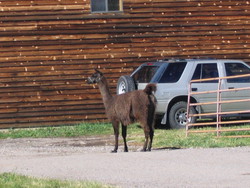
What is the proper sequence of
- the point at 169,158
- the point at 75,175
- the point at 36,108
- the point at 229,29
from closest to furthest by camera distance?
the point at 75,175
the point at 169,158
the point at 36,108
the point at 229,29

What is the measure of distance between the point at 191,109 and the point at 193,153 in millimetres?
6306

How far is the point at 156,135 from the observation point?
19.2 metres

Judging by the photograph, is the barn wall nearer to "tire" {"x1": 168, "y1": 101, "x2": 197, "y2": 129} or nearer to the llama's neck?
"tire" {"x1": 168, "y1": 101, "x2": 197, "y2": 129}

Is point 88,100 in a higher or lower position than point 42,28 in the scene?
lower

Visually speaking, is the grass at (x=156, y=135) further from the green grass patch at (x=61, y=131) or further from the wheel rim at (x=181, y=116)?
the wheel rim at (x=181, y=116)

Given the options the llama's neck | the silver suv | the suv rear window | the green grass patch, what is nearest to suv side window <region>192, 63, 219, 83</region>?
the silver suv

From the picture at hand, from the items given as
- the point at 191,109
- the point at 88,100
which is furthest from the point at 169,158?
the point at 88,100

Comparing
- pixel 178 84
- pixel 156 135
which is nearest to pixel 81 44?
pixel 178 84

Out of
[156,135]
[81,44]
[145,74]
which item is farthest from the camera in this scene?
[81,44]

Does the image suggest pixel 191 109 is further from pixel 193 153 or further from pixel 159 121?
pixel 193 153

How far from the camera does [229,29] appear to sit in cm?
2419

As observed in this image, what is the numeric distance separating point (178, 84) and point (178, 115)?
834 mm

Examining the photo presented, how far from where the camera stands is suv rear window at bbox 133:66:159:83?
20.7 meters

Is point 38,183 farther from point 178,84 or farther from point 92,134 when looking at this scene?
point 178,84
